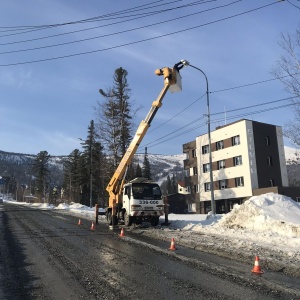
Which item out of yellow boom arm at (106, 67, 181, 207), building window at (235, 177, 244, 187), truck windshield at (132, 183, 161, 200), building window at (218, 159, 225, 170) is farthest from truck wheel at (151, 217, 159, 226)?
building window at (218, 159, 225, 170)

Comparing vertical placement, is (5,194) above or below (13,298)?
above

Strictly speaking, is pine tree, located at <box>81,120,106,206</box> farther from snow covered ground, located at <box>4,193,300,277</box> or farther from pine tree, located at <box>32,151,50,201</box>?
snow covered ground, located at <box>4,193,300,277</box>

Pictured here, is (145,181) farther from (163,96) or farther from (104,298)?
(104,298)

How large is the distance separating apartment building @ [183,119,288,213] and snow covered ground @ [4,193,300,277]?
28.3 metres

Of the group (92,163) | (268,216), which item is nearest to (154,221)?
(268,216)

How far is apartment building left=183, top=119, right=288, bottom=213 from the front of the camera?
4778cm

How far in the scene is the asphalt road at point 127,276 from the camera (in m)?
6.52

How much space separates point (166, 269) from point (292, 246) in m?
5.13

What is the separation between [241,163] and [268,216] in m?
33.8

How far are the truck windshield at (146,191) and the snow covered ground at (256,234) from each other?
1.88 metres

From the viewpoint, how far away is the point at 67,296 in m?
6.38

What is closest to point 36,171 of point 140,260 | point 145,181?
point 145,181

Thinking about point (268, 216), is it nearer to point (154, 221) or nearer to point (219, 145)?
point (154, 221)

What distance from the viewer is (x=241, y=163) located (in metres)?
48.7
